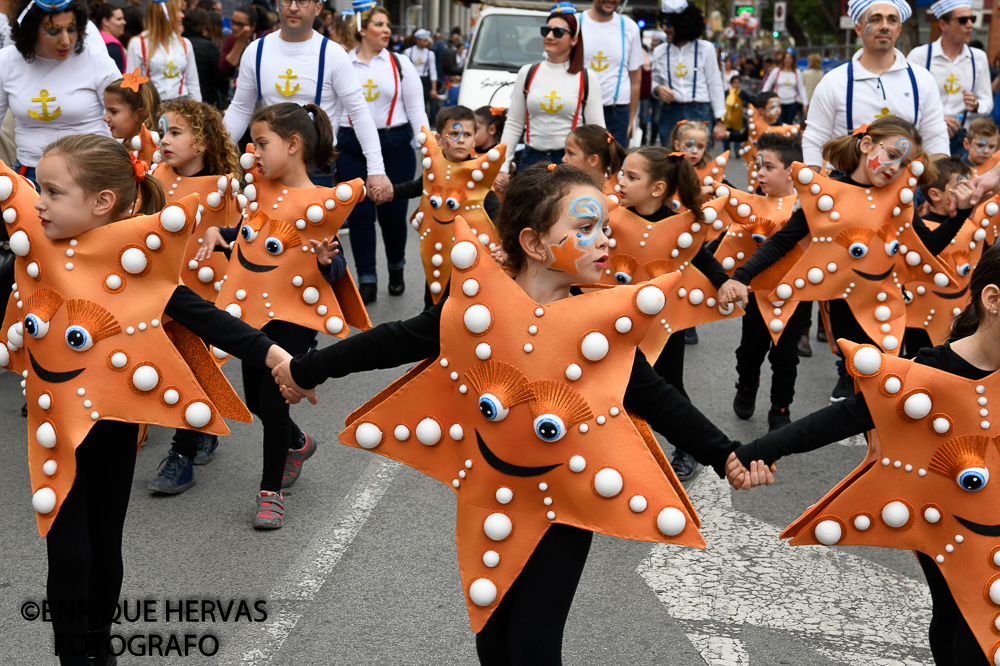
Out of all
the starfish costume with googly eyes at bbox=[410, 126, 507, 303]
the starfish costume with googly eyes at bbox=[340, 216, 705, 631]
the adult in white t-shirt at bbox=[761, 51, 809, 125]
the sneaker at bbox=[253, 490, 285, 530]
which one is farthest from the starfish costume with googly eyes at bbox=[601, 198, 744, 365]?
the adult in white t-shirt at bbox=[761, 51, 809, 125]

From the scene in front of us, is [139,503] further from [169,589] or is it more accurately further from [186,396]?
[186,396]

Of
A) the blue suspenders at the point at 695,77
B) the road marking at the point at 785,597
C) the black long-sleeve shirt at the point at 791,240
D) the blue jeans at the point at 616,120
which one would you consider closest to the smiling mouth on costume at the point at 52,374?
the road marking at the point at 785,597

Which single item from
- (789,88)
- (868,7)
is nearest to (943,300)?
(868,7)

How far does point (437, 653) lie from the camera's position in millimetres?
3439

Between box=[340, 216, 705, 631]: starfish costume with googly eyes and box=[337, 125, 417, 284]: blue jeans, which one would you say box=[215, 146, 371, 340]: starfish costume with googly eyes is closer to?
box=[340, 216, 705, 631]: starfish costume with googly eyes

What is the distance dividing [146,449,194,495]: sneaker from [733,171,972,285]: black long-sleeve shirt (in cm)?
266

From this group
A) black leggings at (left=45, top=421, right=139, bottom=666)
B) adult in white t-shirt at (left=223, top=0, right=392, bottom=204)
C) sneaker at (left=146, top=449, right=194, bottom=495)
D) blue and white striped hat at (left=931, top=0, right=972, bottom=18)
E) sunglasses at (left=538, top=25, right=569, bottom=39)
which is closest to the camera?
black leggings at (left=45, top=421, right=139, bottom=666)

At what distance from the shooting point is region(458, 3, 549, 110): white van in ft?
40.4

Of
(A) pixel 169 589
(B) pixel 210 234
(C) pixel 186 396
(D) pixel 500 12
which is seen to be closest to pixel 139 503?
(A) pixel 169 589

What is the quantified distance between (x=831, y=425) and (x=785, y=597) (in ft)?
4.51

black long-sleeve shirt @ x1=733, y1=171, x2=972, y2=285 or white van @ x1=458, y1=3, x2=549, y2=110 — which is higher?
white van @ x1=458, y1=3, x2=549, y2=110

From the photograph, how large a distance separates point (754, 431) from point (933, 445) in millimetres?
3151

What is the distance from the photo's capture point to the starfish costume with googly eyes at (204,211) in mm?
4953

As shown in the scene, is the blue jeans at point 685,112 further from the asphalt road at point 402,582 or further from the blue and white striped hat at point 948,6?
the asphalt road at point 402,582
